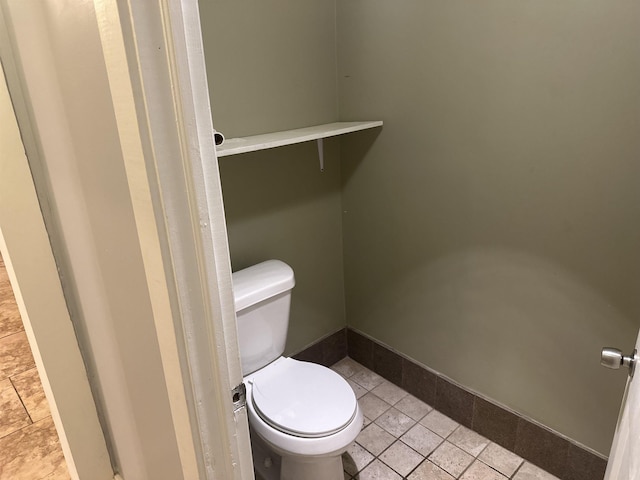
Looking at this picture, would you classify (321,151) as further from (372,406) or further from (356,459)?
(356,459)

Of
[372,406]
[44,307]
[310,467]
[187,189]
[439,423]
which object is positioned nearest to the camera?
[187,189]

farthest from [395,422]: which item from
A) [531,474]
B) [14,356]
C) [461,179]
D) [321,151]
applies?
[14,356]

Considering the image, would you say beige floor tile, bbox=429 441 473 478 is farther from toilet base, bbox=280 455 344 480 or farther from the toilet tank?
the toilet tank

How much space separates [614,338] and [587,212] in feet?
1.37

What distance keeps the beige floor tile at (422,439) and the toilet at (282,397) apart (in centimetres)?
43

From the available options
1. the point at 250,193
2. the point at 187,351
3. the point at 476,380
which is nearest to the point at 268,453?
the point at 476,380

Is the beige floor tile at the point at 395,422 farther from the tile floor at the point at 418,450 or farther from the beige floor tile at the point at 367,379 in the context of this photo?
the beige floor tile at the point at 367,379

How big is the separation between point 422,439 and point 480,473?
0.26 meters

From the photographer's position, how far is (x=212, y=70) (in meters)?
1.67

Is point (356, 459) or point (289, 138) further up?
point (289, 138)

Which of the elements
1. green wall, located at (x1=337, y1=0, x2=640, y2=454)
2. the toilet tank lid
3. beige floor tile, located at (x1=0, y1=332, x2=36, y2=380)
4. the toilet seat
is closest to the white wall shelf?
green wall, located at (x1=337, y1=0, x2=640, y2=454)

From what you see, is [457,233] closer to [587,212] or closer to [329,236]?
[587,212]

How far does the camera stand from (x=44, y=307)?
1.35 meters

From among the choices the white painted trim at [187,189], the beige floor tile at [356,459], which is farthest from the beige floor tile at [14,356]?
the white painted trim at [187,189]
